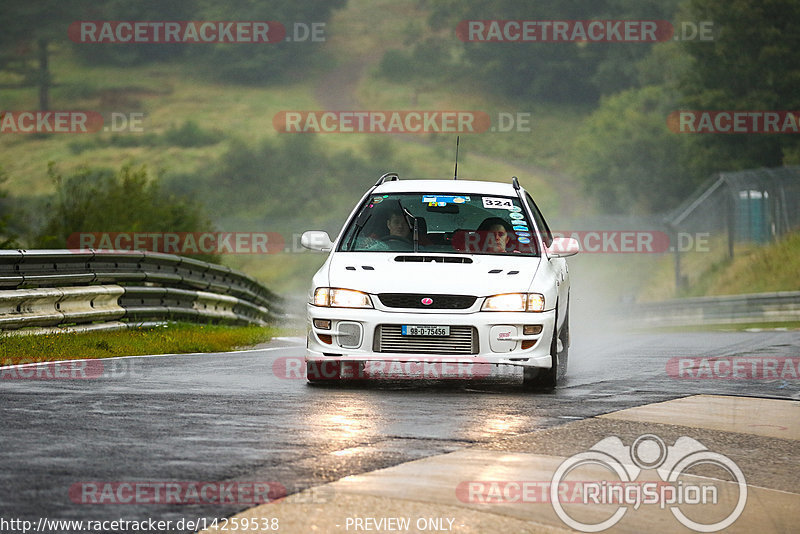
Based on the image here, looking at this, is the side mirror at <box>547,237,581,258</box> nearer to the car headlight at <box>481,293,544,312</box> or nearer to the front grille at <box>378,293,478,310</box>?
the car headlight at <box>481,293,544,312</box>

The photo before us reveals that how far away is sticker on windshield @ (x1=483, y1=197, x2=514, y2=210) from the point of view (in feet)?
38.4

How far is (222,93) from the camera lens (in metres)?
133

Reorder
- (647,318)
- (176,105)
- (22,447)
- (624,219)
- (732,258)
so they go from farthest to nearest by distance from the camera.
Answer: (176,105), (624,219), (732,258), (647,318), (22,447)

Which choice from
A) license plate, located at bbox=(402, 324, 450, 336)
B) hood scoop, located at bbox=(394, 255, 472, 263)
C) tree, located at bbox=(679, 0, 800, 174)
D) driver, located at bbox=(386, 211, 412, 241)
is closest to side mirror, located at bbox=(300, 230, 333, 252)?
driver, located at bbox=(386, 211, 412, 241)

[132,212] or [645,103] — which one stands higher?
[645,103]

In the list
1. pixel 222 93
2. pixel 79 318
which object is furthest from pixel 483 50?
pixel 79 318

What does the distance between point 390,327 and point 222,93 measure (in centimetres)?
12563

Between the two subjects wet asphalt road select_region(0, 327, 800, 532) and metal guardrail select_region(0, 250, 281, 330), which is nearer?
→ wet asphalt road select_region(0, 327, 800, 532)

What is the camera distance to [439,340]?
10.2m

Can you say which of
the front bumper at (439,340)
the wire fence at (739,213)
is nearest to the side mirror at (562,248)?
the front bumper at (439,340)

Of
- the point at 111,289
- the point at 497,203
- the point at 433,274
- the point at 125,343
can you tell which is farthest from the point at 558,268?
the point at 111,289

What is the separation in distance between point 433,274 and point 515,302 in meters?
0.68

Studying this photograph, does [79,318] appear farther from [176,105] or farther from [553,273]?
[176,105]

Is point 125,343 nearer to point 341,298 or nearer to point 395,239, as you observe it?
point 395,239
